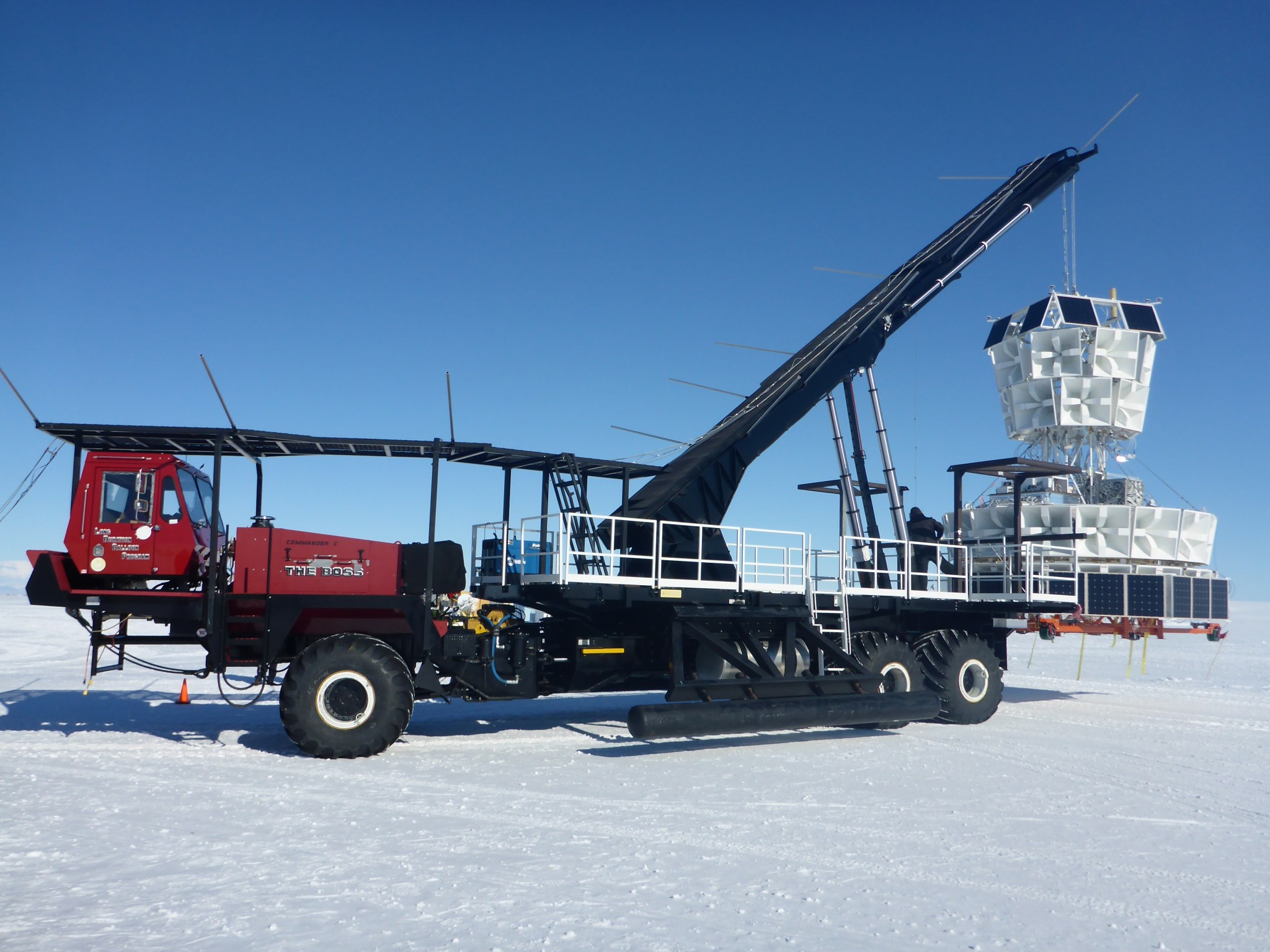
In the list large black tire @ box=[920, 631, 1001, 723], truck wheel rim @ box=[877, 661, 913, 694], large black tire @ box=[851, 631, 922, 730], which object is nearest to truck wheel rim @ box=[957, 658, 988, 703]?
large black tire @ box=[920, 631, 1001, 723]

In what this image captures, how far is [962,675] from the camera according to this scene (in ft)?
52.1

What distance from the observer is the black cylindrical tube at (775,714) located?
11.5 m

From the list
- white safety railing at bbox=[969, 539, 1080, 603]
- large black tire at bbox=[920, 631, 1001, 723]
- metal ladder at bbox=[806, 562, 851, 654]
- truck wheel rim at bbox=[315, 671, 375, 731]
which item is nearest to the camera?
truck wheel rim at bbox=[315, 671, 375, 731]

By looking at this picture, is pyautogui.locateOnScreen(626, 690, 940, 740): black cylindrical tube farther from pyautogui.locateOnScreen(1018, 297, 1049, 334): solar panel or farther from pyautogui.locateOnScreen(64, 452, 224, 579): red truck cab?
pyautogui.locateOnScreen(1018, 297, 1049, 334): solar panel

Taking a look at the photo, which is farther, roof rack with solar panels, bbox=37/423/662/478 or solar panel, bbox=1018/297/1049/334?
solar panel, bbox=1018/297/1049/334

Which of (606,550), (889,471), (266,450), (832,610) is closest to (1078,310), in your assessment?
(889,471)

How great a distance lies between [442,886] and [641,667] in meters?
7.30

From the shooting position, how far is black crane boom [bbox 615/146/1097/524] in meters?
14.9

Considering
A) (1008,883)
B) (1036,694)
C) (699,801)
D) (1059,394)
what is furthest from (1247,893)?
(1059,394)

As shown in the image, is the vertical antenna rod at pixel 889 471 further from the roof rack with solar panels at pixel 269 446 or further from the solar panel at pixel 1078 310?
the solar panel at pixel 1078 310

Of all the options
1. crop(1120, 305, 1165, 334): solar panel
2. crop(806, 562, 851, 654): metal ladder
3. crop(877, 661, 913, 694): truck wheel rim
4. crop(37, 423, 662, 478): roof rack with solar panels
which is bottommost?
crop(877, 661, 913, 694): truck wheel rim

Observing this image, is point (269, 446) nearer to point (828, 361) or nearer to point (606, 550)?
point (606, 550)

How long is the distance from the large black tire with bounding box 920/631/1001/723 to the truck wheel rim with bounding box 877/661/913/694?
82 cm

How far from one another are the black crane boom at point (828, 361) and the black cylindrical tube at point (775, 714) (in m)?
3.36
